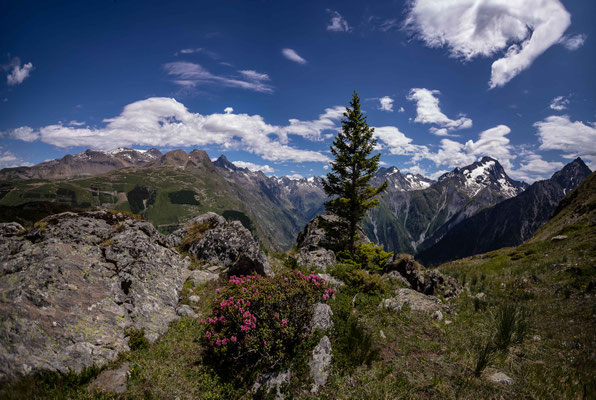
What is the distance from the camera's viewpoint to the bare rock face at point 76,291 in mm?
6641

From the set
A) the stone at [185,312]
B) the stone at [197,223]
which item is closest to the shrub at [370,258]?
the stone at [197,223]

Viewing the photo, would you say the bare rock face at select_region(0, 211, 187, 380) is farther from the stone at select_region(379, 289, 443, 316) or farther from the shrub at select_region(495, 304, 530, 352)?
the shrub at select_region(495, 304, 530, 352)

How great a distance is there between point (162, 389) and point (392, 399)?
6.43 meters

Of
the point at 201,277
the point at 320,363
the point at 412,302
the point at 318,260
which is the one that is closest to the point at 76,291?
the point at 201,277

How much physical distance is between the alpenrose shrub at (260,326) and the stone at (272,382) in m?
0.25

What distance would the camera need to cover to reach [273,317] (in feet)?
26.4

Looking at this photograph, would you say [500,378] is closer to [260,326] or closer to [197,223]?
[260,326]

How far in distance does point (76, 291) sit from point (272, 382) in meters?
7.75

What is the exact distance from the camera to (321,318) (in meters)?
8.80

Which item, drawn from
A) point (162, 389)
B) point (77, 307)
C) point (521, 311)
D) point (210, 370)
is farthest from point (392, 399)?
point (77, 307)

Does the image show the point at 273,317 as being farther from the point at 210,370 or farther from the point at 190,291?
the point at 190,291

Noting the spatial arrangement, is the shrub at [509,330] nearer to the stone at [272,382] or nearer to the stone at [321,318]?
the stone at [321,318]

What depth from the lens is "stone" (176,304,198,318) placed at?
424 inches

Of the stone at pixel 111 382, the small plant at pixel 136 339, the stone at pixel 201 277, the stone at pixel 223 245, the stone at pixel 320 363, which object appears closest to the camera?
the stone at pixel 111 382
